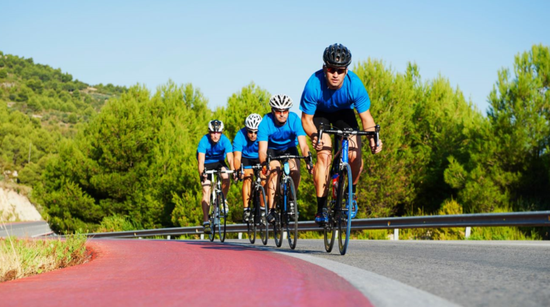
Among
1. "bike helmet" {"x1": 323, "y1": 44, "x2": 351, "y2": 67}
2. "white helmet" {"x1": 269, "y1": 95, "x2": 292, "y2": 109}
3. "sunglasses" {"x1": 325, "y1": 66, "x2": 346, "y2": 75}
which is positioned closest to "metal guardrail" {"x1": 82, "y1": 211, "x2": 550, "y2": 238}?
"white helmet" {"x1": 269, "y1": 95, "x2": 292, "y2": 109}

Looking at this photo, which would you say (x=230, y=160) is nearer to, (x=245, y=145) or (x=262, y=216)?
(x=245, y=145)

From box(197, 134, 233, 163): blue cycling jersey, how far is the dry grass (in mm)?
4140

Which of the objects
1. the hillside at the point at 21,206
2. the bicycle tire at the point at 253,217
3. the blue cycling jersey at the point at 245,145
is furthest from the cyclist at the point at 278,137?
the hillside at the point at 21,206

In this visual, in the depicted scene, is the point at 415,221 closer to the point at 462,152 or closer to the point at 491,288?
the point at 491,288

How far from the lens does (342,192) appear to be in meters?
7.73

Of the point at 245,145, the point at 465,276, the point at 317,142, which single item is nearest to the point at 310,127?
the point at 317,142

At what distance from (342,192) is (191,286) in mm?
3368

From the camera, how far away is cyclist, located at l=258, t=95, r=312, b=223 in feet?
34.2

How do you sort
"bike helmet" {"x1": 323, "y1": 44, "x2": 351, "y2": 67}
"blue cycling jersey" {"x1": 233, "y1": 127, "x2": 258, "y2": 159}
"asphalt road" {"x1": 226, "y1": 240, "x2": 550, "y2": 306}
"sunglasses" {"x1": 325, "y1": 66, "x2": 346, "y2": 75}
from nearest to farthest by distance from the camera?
"asphalt road" {"x1": 226, "y1": 240, "x2": 550, "y2": 306} → "bike helmet" {"x1": 323, "y1": 44, "x2": 351, "y2": 67} → "sunglasses" {"x1": 325, "y1": 66, "x2": 346, "y2": 75} → "blue cycling jersey" {"x1": 233, "y1": 127, "x2": 258, "y2": 159}

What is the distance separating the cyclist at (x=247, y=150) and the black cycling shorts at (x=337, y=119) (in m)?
4.35

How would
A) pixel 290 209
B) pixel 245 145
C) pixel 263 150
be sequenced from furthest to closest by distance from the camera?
pixel 245 145 < pixel 263 150 < pixel 290 209

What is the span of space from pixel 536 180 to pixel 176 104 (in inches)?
1303

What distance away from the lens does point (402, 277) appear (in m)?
5.08

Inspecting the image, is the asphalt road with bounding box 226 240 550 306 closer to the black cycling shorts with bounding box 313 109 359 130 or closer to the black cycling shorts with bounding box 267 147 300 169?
the black cycling shorts with bounding box 313 109 359 130
